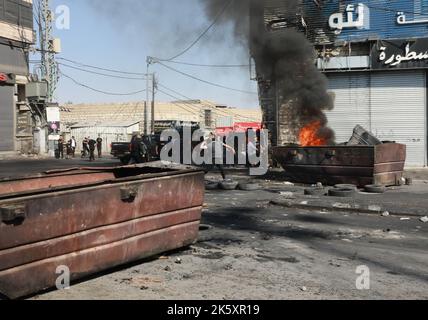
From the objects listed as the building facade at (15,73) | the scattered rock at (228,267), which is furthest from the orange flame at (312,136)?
the building facade at (15,73)

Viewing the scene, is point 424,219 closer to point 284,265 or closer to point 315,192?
point 315,192

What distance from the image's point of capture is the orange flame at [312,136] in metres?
16.9

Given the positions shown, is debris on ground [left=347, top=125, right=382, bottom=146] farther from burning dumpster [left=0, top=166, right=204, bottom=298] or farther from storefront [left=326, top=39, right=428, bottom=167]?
burning dumpster [left=0, top=166, right=204, bottom=298]

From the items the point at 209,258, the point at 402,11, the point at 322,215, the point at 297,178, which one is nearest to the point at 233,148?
the point at 297,178

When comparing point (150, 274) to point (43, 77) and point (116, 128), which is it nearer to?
point (43, 77)

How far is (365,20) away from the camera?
61.1 ft

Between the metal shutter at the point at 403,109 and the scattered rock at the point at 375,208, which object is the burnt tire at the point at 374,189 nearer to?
the scattered rock at the point at 375,208

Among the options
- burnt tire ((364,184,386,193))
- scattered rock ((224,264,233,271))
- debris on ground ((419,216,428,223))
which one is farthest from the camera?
burnt tire ((364,184,386,193))

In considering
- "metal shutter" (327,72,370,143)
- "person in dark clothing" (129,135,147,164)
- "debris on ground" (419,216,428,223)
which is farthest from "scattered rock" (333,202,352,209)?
"metal shutter" (327,72,370,143)

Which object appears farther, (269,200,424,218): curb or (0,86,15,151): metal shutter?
(0,86,15,151): metal shutter

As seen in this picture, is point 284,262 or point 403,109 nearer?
point 284,262

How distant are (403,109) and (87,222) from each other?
16.2 meters

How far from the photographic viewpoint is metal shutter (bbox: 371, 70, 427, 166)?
1847 cm

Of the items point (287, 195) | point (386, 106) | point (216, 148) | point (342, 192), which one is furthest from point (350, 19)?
point (287, 195)
